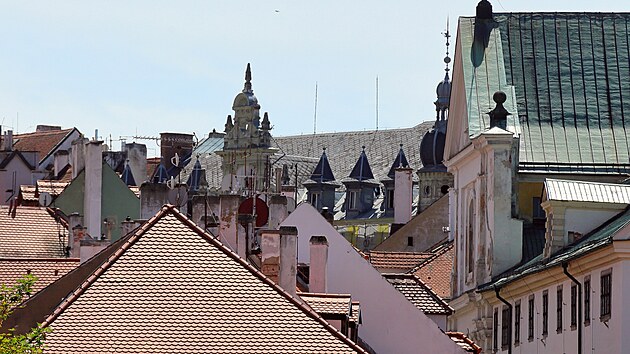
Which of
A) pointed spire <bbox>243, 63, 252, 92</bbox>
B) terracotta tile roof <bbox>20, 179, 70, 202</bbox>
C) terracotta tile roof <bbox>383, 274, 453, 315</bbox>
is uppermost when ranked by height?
pointed spire <bbox>243, 63, 252, 92</bbox>

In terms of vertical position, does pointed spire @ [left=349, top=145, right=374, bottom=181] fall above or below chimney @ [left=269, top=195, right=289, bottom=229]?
above

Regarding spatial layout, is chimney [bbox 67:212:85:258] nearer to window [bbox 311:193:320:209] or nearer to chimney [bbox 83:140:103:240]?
chimney [bbox 83:140:103:240]

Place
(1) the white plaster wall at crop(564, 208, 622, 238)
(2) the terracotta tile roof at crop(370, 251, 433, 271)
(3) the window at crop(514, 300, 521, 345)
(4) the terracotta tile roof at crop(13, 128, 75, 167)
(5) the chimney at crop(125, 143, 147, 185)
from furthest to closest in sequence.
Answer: (4) the terracotta tile roof at crop(13, 128, 75, 167), (5) the chimney at crop(125, 143, 147, 185), (2) the terracotta tile roof at crop(370, 251, 433, 271), (3) the window at crop(514, 300, 521, 345), (1) the white plaster wall at crop(564, 208, 622, 238)

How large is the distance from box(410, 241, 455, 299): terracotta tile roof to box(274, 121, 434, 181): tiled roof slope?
74.3m

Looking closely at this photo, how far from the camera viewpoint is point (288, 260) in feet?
149

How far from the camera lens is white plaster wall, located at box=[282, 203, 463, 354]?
52.2m

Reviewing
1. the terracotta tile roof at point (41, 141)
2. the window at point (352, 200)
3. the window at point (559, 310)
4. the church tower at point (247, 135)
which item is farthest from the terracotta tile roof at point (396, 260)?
the church tower at point (247, 135)

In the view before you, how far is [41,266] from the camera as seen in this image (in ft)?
169

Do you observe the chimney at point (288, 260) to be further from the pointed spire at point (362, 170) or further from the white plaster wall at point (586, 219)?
the pointed spire at point (362, 170)

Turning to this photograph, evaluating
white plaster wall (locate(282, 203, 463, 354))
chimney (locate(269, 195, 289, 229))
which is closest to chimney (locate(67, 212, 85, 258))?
chimney (locate(269, 195, 289, 229))

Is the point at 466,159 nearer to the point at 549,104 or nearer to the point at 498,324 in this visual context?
the point at 549,104

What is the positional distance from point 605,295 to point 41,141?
85898mm

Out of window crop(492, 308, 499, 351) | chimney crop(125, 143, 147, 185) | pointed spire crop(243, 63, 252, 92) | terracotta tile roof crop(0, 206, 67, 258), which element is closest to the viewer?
terracotta tile roof crop(0, 206, 67, 258)

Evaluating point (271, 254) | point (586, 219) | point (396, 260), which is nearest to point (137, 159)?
point (396, 260)
